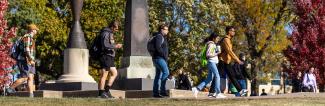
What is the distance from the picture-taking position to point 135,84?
21.5 metres

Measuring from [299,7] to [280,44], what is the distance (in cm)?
1539

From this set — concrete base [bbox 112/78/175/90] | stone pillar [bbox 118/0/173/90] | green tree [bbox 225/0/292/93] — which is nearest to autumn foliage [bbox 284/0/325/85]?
stone pillar [bbox 118/0/173/90]

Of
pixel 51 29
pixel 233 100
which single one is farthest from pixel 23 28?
pixel 233 100

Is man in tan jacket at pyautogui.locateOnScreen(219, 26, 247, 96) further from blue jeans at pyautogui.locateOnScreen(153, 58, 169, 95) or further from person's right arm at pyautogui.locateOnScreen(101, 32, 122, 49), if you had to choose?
person's right arm at pyautogui.locateOnScreen(101, 32, 122, 49)

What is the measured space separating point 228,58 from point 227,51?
0.38 meters

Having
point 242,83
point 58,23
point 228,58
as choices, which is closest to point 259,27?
point 58,23

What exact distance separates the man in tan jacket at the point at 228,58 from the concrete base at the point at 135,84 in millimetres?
2861

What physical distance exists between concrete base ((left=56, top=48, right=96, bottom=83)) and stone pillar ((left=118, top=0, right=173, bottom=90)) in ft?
6.62

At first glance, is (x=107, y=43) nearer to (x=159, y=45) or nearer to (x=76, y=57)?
(x=159, y=45)

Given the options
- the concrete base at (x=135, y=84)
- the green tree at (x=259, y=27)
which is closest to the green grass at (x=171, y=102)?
the concrete base at (x=135, y=84)

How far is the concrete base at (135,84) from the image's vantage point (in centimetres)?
2133

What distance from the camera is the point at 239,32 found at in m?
48.3

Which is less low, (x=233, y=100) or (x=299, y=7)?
(x=299, y=7)

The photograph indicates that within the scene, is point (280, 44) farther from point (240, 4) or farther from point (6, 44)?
point (6, 44)
